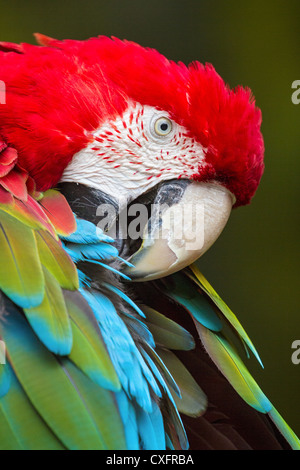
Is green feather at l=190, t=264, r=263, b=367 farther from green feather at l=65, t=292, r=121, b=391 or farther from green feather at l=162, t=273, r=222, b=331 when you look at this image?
green feather at l=65, t=292, r=121, b=391

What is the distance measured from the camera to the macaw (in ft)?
1.92

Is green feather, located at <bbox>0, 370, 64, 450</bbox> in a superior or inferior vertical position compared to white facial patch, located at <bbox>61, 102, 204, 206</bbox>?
inferior

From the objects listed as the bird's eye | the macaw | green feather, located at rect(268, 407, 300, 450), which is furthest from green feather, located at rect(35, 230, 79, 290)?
green feather, located at rect(268, 407, 300, 450)

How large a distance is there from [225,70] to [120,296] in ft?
4.37

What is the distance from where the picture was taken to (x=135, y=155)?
31.1 inches

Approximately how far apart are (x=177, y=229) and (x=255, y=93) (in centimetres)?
121

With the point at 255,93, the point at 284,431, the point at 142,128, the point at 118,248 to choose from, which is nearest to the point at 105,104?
the point at 142,128

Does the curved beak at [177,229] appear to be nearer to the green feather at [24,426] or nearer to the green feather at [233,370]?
the green feather at [233,370]

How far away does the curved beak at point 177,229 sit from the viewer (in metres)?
0.75

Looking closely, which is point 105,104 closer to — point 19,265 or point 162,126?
point 162,126

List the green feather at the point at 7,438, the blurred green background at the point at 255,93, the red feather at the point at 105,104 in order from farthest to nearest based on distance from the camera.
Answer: the blurred green background at the point at 255,93 < the red feather at the point at 105,104 < the green feather at the point at 7,438

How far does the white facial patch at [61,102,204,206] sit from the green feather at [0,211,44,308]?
15cm

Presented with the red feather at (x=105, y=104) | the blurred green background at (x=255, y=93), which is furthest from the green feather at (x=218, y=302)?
the blurred green background at (x=255, y=93)

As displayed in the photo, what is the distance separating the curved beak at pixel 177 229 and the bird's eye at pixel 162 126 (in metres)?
0.07
